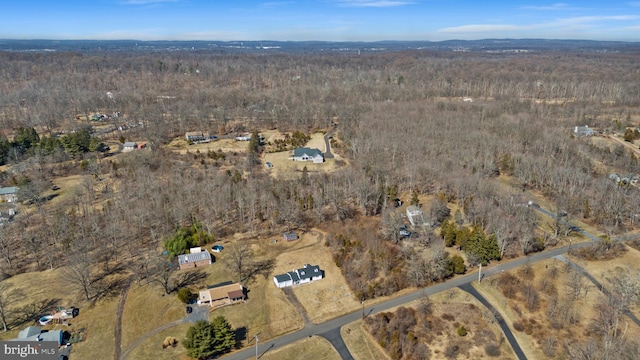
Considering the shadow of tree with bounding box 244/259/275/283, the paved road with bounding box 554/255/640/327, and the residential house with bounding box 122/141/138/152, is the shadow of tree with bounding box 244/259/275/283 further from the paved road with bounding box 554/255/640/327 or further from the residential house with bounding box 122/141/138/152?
the residential house with bounding box 122/141/138/152

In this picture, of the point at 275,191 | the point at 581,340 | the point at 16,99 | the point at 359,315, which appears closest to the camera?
the point at 581,340

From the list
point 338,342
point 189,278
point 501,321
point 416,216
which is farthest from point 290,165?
point 501,321

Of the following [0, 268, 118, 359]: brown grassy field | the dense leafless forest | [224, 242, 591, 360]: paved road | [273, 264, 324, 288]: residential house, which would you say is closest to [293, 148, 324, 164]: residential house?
the dense leafless forest

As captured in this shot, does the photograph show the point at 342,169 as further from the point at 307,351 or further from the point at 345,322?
the point at 307,351

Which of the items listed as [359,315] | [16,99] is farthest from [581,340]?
[16,99]

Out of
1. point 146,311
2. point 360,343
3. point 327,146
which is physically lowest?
point 360,343

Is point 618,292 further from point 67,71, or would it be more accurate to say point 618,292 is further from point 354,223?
point 67,71

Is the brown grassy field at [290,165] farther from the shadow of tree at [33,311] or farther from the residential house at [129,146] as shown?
the shadow of tree at [33,311]
